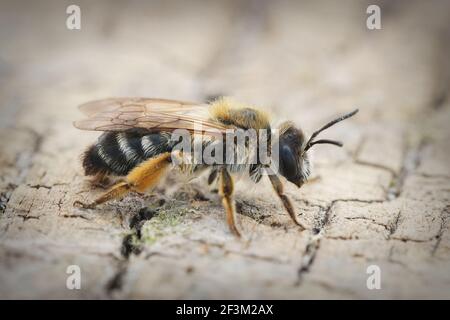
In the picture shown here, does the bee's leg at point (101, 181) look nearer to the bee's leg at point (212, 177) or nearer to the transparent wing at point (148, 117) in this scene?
the transparent wing at point (148, 117)

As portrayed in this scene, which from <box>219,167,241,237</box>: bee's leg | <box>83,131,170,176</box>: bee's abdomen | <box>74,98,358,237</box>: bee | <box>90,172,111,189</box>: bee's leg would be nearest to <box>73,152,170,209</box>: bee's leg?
<box>74,98,358,237</box>: bee

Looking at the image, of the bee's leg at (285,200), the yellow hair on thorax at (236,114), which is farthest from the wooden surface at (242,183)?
the yellow hair on thorax at (236,114)

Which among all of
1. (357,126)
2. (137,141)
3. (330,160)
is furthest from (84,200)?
(357,126)

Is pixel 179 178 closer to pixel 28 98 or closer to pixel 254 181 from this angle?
pixel 254 181

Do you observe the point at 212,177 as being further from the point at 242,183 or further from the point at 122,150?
the point at 122,150

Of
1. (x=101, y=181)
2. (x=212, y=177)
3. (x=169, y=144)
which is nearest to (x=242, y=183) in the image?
(x=212, y=177)

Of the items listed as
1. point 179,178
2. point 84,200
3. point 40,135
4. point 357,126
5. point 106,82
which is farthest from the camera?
point 106,82
